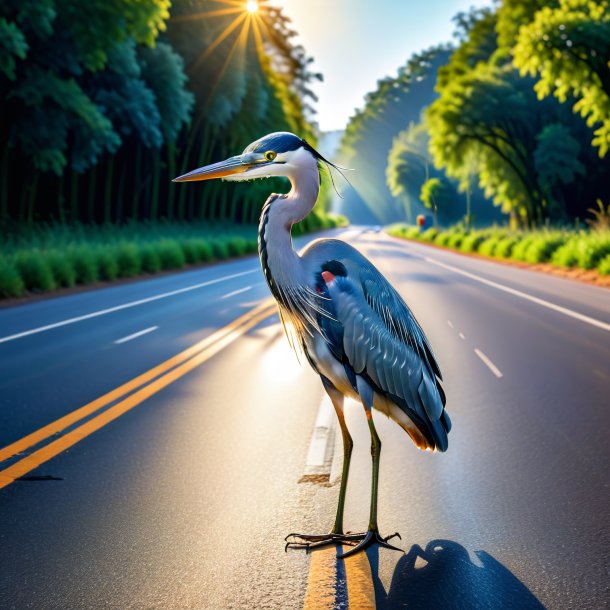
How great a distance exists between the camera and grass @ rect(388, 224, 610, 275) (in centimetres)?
2606

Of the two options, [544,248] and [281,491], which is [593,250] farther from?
[281,491]

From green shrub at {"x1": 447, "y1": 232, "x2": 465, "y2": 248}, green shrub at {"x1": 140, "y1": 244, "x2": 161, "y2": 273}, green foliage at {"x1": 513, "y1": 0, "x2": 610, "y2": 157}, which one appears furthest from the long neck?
green shrub at {"x1": 447, "y1": 232, "x2": 465, "y2": 248}

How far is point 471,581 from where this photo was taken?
3.69 meters

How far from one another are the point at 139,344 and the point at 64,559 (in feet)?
25.0

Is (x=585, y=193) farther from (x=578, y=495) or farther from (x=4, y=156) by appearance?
(x=578, y=495)

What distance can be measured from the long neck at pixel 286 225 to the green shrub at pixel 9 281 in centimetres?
1603

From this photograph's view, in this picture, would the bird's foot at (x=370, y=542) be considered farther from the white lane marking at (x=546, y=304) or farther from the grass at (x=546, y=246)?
the grass at (x=546, y=246)

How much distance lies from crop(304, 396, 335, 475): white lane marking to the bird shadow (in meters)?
1.46

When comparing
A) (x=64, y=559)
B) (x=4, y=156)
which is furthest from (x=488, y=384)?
(x=4, y=156)

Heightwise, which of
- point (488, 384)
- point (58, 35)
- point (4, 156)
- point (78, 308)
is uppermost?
point (58, 35)

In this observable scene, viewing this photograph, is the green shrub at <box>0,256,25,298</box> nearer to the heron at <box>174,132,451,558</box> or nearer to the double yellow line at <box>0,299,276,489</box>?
the double yellow line at <box>0,299,276,489</box>

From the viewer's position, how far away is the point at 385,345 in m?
3.82

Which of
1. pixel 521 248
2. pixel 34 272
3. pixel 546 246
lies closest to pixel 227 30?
A: pixel 521 248

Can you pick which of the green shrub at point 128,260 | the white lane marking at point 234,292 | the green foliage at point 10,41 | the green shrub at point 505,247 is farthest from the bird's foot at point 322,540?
the green shrub at point 505,247
